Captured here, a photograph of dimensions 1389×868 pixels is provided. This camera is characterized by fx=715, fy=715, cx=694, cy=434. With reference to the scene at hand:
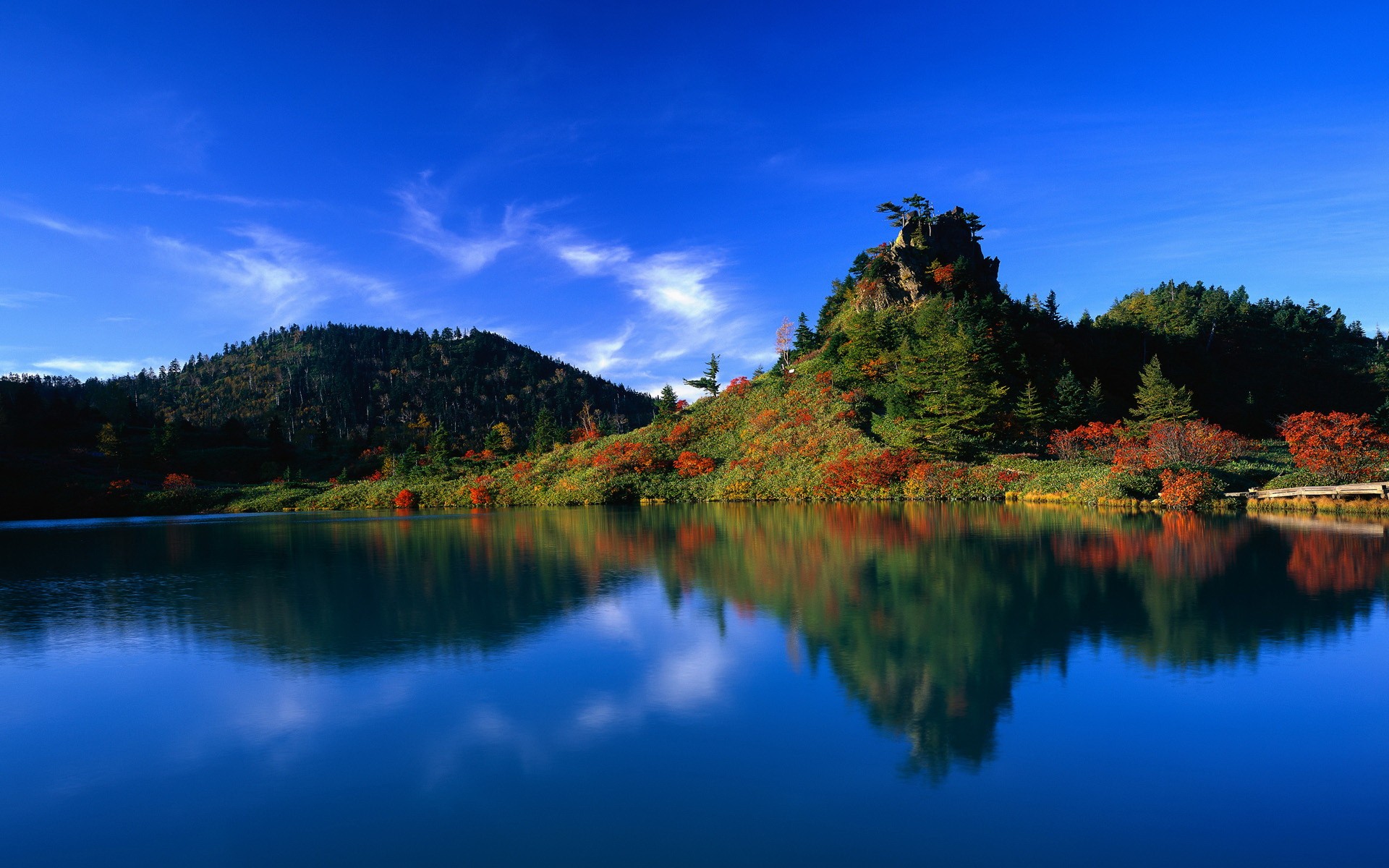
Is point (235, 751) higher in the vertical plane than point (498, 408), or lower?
lower

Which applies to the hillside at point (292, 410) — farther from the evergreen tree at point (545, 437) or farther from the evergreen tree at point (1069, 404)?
the evergreen tree at point (1069, 404)

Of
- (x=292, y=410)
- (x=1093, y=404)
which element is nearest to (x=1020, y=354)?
(x=1093, y=404)

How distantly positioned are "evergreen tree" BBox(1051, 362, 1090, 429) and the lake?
29062 mm

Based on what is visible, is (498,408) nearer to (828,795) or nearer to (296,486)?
(296,486)

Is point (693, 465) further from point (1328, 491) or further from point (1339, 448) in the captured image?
point (1339, 448)

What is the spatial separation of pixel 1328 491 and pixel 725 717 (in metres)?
31.3

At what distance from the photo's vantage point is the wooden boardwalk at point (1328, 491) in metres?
26.6

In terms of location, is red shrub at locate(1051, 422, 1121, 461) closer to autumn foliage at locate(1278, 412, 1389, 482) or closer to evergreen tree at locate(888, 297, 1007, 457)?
evergreen tree at locate(888, 297, 1007, 457)

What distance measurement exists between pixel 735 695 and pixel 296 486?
70.5 meters

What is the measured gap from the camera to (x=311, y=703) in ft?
31.0

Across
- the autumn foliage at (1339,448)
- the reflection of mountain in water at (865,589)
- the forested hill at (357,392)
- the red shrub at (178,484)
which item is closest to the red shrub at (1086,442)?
the autumn foliage at (1339,448)

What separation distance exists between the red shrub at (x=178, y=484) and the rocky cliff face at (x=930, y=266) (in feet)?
210

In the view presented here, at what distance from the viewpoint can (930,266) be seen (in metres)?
67.1

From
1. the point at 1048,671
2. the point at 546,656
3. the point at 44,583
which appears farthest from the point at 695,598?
the point at 44,583
